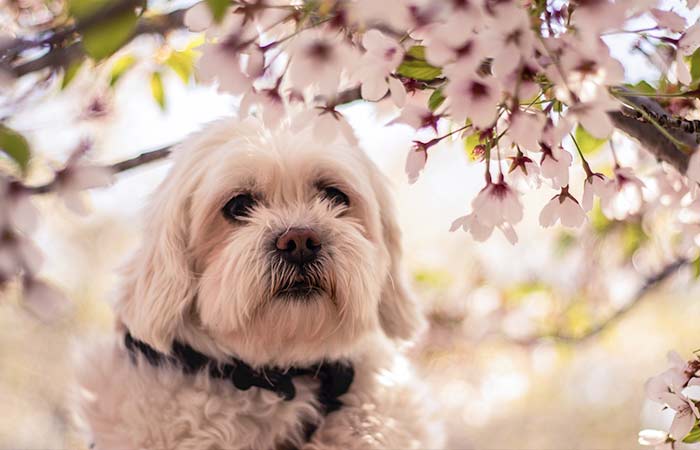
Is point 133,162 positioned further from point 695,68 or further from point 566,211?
point 695,68

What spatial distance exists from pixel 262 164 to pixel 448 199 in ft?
20.2

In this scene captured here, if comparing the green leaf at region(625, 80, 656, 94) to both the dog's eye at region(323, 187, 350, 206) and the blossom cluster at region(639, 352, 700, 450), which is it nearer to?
the blossom cluster at region(639, 352, 700, 450)

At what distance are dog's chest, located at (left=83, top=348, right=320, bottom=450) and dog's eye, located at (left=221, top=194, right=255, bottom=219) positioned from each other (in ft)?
1.49

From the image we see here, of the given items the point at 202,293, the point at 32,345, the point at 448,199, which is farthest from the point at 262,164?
the point at 32,345

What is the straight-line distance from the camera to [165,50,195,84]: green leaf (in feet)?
7.18

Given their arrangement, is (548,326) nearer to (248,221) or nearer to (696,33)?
(248,221)

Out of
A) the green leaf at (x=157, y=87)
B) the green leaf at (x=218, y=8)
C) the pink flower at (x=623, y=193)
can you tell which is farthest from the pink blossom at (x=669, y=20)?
the green leaf at (x=157, y=87)

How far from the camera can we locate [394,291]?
2334 millimetres

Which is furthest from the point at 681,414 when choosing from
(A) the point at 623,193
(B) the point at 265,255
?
(B) the point at 265,255

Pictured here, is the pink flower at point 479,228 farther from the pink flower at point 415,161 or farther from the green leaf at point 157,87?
the green leaf at point 157,87

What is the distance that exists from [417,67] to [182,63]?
1116 millimetres

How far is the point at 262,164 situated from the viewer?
6.84 ft

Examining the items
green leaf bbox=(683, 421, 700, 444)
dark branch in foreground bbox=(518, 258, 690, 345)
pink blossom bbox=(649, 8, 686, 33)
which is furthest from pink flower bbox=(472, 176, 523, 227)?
dark branch in foreground bbox=(518, 258, 690, 345)

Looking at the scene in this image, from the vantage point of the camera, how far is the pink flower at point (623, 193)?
4.70ft
